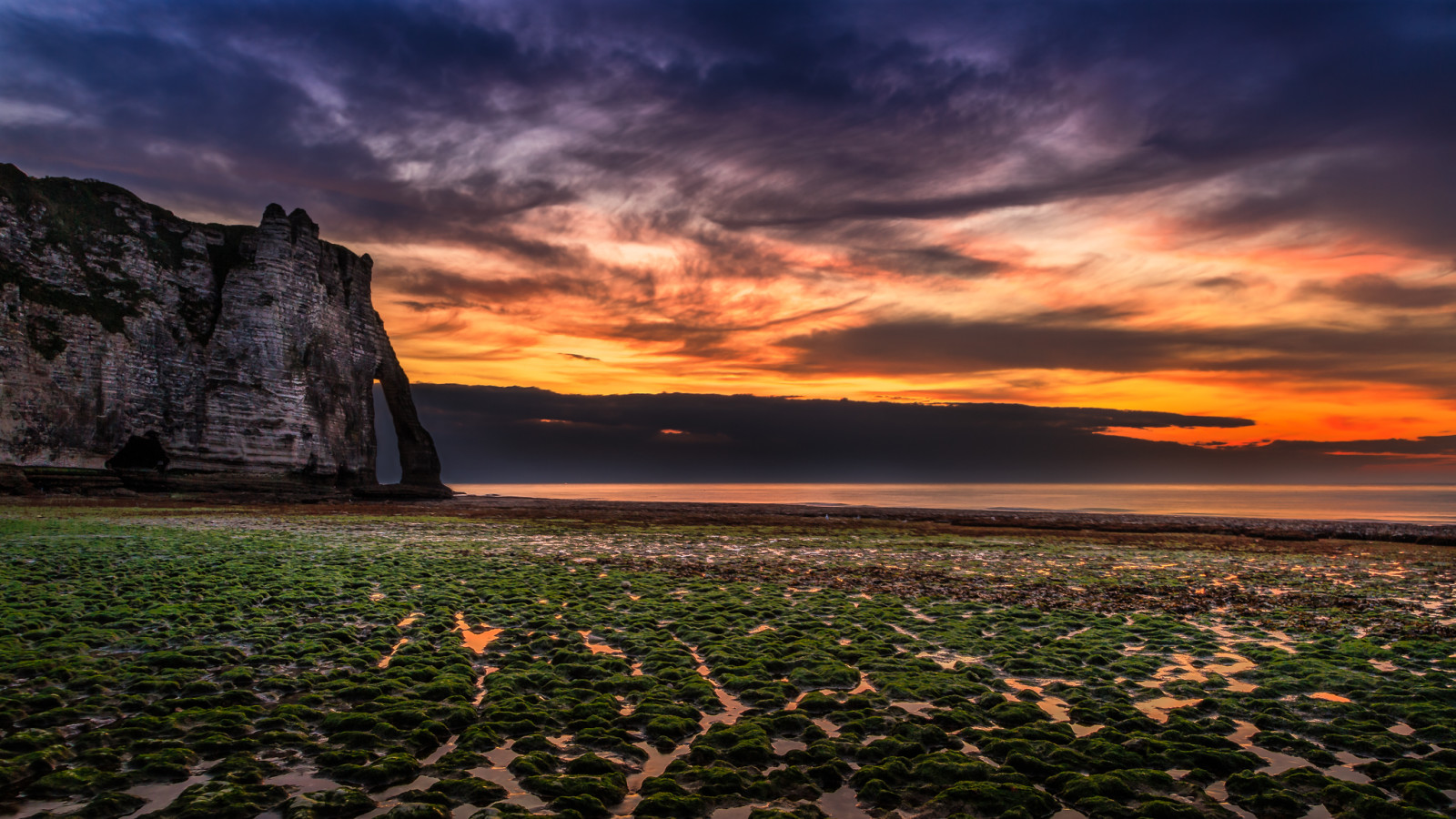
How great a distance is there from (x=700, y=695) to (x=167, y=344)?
208ft

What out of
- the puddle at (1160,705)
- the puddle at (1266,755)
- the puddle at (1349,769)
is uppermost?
the puddle at (1349,769)

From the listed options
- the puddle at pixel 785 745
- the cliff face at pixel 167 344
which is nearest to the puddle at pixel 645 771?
the puddle at pixel 785 745

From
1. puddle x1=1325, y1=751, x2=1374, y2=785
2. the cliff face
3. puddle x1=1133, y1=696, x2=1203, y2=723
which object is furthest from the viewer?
the cliff face

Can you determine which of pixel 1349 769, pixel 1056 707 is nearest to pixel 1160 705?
pixel 1056 707

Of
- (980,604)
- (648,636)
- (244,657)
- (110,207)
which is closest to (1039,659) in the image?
(980,604)

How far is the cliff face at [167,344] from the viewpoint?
4781 cm

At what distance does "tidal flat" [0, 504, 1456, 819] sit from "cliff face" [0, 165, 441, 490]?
128 ft

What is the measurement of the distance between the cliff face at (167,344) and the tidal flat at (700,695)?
39103 mm

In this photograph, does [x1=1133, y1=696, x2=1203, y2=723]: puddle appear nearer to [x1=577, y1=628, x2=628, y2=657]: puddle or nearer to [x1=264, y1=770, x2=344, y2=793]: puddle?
[x1=577, y1=628, x2=628, y2=657]: puddle

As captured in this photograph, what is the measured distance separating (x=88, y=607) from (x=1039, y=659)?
1645cm

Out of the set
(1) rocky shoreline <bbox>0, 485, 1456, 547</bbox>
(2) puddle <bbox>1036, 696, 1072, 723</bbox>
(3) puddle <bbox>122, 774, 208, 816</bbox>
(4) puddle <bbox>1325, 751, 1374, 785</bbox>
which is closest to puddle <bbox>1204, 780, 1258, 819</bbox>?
(4) puddle <bbox>1325, 751, 1374, 785</bbox>

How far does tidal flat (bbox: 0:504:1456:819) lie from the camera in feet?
20.1

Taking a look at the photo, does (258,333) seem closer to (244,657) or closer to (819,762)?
Result: (244,657)

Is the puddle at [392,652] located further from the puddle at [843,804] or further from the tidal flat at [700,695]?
the puddle at [843,804]
